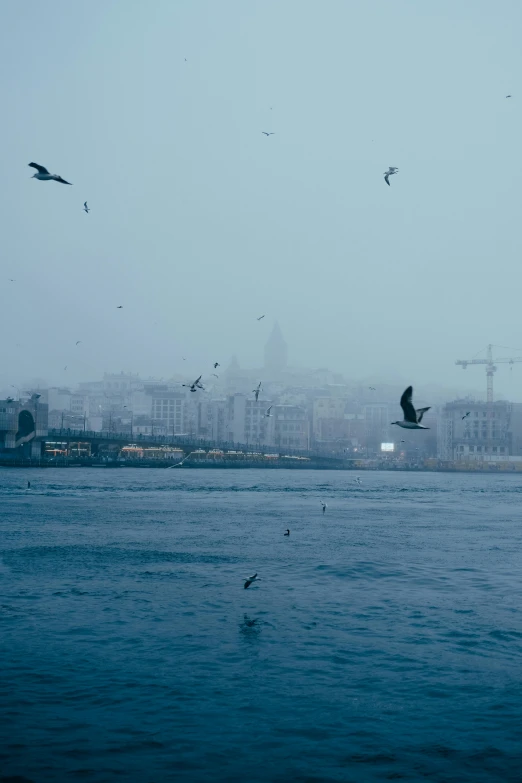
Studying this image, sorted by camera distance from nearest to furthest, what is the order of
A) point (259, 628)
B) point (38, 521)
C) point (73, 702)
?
point (73, 702)
point (259, 628)
point (38, 521)

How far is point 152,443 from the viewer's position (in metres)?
115

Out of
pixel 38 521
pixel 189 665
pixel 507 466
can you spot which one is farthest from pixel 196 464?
pixel 189 665

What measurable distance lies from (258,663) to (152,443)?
103 metres

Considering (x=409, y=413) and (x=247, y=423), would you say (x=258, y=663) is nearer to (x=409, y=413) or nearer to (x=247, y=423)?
(x=409, y=413)

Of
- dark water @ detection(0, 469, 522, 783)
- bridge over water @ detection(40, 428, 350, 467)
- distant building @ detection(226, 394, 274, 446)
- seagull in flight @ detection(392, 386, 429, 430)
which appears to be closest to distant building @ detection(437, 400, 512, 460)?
bridge over water @ detection(40, 428, 350, 467)

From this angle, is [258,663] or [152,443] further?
[152,443]

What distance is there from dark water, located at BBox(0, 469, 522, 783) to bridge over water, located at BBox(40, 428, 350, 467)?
84.7 m

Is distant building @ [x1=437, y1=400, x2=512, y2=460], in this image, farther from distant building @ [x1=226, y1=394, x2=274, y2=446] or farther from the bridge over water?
distant building @ [x1=226, y1=394, x2=274, y2=446]

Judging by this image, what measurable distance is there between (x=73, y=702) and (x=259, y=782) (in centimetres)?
347

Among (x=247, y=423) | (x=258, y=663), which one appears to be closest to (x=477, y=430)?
(x=247, y=423)

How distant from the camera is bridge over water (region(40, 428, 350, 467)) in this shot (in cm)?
11094

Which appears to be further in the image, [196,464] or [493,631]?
[196,464]

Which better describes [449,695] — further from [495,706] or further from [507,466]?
[507,466]

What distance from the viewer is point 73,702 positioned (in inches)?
454
